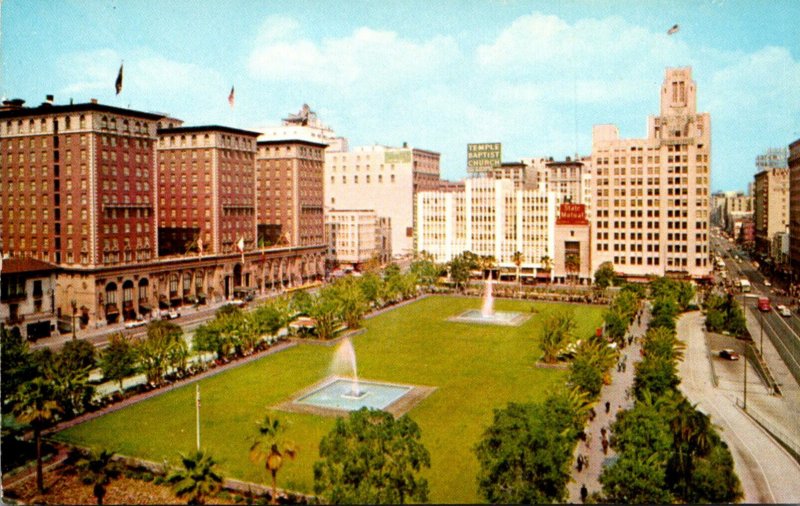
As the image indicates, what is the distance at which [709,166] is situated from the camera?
136m

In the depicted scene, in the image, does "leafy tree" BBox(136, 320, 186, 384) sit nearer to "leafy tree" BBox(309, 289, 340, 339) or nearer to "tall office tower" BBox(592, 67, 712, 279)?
"leafy tree" BBox(309, 289, 340, 339)

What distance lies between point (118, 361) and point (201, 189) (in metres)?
66.6

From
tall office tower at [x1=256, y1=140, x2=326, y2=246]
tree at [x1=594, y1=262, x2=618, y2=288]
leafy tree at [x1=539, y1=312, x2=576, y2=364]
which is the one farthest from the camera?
tall office tower at [x1=256, y1=140, x2=326, y2=246]

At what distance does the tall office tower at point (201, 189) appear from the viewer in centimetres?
11844

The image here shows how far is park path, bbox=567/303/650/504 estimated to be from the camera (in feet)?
132

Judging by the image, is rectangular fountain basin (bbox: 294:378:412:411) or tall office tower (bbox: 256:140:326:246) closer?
rectangular fountain basin (bbox: 294:378:412:411)

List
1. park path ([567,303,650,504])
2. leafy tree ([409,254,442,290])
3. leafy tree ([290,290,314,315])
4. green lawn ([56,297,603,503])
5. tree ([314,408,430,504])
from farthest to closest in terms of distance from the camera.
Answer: leafy tree ([409,254,442,290]), leafy tree ([290,290,314,315]), green lawn ([56,297,603,503]), park path ([567,303,650,504]), tree ([314,408,430,504])

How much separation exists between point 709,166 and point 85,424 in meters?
125

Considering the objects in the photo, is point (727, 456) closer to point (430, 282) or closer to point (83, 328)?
point (83, 328)

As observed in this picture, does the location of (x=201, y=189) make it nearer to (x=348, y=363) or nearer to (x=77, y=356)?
(x=348, y=363)

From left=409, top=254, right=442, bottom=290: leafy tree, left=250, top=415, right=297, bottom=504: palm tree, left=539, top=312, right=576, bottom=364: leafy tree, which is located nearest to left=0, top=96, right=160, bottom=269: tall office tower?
left=539, top=312, right=576, bottom=364: leafy tree

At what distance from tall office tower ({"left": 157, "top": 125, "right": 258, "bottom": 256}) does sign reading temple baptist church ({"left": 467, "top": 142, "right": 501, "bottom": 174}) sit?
5928cm

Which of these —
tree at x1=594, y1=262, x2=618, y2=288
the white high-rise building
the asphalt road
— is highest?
the white high-rise building

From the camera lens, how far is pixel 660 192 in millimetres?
139000
